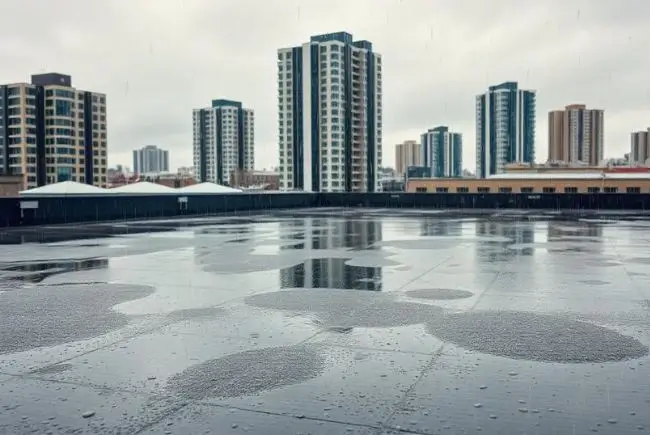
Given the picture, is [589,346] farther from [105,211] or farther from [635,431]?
[105,211]

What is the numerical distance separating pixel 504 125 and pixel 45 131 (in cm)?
11805

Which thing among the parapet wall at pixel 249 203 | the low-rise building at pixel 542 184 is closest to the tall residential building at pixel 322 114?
the low-rise building at pixel 542 184

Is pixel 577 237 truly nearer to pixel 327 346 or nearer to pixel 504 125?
pixel 327 346

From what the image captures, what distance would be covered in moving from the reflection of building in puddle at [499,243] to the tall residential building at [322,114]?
345ft

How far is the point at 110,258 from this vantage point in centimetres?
1769

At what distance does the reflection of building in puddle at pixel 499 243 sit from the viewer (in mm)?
17438

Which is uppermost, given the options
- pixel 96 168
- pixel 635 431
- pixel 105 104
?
pixel 105 104

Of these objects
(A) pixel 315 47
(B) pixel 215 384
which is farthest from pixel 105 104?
(B) pixel 215 384

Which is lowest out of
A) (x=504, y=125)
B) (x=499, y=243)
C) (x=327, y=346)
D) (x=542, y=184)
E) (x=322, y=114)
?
(x=327, y=346)

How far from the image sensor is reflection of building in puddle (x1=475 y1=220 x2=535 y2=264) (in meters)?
17.4

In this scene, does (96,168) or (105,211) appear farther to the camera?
(96,168)

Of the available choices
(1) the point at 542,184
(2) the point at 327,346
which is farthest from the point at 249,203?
(1) the point at 542,184

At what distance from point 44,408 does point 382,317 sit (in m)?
5.04

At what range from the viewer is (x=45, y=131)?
149m
